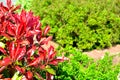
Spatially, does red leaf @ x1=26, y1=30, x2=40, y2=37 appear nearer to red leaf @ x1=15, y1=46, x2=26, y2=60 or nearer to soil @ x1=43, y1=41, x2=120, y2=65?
red leaf @ x1=15, y1=46, x2=26, y2=60

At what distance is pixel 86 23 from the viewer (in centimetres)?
725

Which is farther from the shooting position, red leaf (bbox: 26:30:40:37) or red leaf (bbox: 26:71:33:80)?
red leaf (bbox: 26:30:40:37)

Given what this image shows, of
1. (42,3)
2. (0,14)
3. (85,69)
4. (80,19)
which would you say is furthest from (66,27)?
(0,14)

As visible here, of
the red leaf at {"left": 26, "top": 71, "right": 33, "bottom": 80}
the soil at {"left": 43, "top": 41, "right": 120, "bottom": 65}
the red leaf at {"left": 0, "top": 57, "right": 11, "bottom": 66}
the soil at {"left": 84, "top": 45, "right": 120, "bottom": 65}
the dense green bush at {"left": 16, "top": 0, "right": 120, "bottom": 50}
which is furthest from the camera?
the dense green bush at {"left": 16, "top": 0, "right": 120, "bottom": 50}

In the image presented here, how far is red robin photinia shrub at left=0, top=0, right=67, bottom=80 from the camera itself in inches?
126

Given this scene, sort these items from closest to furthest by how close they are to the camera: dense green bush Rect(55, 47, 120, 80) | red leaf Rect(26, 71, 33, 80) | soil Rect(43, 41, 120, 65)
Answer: red leaf Rect(26, 71, 33, 80), dense green bush Rect(55, 47, 120, 80), soil Rect(43, 41, 120, 65)

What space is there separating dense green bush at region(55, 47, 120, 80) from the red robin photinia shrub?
3.97 feet

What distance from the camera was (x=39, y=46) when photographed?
139 inches

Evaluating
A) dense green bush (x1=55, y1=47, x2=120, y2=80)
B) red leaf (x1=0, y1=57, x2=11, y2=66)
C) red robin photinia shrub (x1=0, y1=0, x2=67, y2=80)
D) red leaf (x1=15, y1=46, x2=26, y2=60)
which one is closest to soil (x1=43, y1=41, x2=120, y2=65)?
dense green bush (x1=55, y1=47, x2=120, y2=80)

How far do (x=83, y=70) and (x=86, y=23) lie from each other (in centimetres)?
230

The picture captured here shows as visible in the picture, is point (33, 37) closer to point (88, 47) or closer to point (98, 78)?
point (98, 78)

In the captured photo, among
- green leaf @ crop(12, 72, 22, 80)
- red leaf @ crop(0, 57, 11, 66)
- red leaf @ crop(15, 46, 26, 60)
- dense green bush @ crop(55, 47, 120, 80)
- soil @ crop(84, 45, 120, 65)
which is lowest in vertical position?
soil @ crop(84, 45, 120, 65)

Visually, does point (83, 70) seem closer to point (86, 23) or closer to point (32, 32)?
point (32, 32)

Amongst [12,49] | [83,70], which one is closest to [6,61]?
[12,49]
